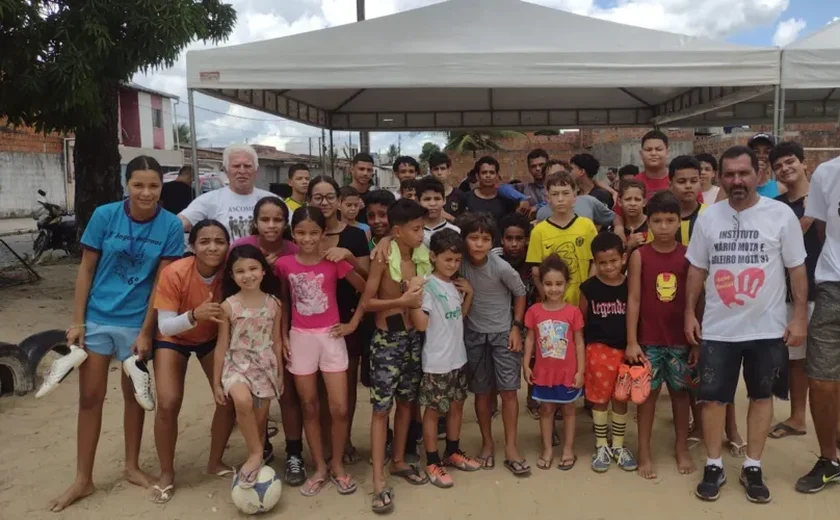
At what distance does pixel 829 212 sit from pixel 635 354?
1.13m

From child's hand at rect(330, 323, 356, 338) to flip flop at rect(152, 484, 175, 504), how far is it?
1091 millimetres

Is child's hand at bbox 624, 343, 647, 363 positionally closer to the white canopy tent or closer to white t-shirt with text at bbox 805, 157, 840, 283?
white t-shirt with text at bbox 805, 157, 840, 283

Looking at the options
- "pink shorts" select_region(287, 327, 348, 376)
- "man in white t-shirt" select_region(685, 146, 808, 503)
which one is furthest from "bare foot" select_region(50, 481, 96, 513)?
"man in white t-shirt" select_region(685, 146, 808, 503)

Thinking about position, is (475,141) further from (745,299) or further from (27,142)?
(745,299)

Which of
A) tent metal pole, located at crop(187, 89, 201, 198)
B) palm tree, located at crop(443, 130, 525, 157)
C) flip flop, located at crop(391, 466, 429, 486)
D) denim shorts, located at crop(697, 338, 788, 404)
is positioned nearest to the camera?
denim shorts, located at crop(697, 338, 788, 404)

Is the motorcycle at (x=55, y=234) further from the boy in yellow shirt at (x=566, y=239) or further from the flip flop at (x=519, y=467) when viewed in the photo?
the flip flop at (x=519, y=467)

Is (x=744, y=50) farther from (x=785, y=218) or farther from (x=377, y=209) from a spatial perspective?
(x=377, y=209)

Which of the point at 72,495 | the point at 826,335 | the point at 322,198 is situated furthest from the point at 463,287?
the point at 72,495

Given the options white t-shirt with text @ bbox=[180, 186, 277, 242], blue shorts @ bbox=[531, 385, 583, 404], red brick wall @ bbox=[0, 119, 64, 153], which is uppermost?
red brick wall @ bbox=[0, 119, 64, 153]

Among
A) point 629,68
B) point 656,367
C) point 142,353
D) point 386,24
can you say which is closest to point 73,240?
point 386,24

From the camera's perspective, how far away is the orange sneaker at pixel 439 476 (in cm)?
313

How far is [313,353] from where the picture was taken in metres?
3.05

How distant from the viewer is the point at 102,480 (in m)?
3.27

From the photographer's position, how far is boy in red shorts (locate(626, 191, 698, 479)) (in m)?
3.18
